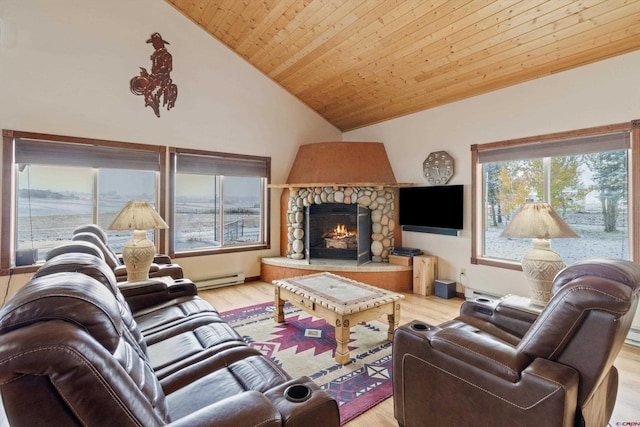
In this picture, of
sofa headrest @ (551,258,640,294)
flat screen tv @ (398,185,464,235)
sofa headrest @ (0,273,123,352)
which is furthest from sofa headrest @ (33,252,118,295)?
flat screen tv @ (398,185,464,235)

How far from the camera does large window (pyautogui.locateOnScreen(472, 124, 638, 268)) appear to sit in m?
3.22

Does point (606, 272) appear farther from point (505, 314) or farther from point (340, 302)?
point (340, 302)

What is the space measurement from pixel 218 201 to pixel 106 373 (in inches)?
174

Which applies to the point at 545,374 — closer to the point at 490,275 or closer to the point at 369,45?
the point at 490,275

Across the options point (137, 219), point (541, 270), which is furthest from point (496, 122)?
point (137, 219)

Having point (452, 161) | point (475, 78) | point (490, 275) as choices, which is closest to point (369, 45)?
point (475, 78)

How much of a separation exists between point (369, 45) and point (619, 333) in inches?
149

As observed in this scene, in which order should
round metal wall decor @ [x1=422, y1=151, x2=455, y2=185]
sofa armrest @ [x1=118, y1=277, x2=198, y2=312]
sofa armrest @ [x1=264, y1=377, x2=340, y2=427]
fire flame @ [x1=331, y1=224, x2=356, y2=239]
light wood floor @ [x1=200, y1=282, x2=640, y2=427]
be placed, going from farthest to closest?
fire flame @ [x1=331, y1=224, x2=356, y2=239] < round metal wall decor @ [x1=422, y1=151, x2=455, y2=185] < sofa armrest @ [x1=118, y1=277, x2=198, y2=312] < light wood floor @ [x1=200, y1=282, x2=640, y2=427] < sofa armrest @ [x1=264, y1=377, x2=340, y2=427]

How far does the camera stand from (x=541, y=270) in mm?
2332

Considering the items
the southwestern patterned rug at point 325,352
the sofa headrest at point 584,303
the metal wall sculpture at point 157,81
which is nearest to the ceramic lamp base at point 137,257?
the southwestern patterned rug at point 325,352

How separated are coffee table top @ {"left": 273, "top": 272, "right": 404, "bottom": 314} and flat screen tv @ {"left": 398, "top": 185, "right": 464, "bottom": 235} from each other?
77.4 inches

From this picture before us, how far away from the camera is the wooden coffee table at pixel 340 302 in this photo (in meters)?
2.66

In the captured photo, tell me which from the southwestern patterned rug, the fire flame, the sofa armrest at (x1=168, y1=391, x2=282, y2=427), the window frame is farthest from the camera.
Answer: the fire flame

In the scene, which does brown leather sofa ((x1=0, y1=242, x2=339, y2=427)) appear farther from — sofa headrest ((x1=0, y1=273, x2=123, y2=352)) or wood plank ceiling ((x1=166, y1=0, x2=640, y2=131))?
wood plank ceiling ((x1=166, y1=0, x2=640, y2=131))
